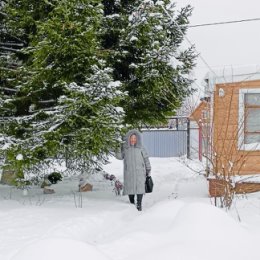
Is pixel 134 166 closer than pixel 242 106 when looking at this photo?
Yes

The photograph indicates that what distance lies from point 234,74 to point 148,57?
7.22ft

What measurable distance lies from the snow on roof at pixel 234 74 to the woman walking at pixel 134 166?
2.62 m

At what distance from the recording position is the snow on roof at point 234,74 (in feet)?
31.3

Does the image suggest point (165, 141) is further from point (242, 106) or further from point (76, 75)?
point (76, 75)

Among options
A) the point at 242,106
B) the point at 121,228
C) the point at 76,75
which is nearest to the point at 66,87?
the point at 76,75

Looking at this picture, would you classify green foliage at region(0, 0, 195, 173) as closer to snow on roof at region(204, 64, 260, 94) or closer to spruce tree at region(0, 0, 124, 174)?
spruce tree at region(0, 0, 124, 174)

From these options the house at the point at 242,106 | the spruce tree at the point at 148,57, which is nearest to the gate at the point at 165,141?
the spruce tree at the point at 148,57

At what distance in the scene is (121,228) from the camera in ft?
20.2

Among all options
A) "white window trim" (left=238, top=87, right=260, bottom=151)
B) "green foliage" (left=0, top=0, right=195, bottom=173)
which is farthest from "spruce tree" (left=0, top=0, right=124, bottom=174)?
"white window trim" (left=238, top=87, right=260, bottom=151)

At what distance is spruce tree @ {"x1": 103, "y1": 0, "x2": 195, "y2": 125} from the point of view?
8.56 metres

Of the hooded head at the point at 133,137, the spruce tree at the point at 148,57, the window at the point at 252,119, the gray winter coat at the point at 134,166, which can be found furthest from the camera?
the window at the point at 252,119

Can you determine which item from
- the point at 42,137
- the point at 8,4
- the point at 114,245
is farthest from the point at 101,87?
the point at 114,245

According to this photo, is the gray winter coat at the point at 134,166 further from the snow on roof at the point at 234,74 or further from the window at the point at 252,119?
the window at the point at 252,119

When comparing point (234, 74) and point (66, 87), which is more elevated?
point (234, 74)
